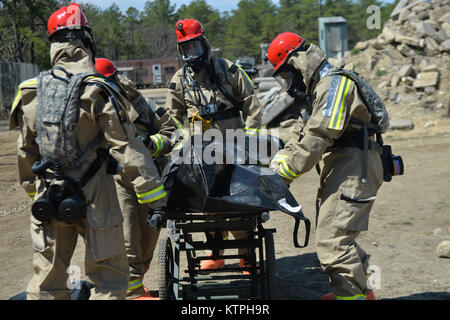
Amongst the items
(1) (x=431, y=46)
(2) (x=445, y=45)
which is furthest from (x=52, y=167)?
(1) (x=431, y=46)

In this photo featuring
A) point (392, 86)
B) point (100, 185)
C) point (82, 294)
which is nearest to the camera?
point (100, 185)

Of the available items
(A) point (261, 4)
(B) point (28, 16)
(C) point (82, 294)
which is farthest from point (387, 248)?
(A) point (261, 4)

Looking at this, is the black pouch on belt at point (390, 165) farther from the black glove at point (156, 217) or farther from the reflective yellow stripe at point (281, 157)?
the black glove at point (156, 217)

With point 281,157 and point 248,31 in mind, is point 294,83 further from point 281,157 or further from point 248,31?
point 248,31

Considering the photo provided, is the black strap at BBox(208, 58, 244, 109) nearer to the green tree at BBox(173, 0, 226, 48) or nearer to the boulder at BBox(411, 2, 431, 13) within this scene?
the boulder at BBox(411, 2, 431, 13)

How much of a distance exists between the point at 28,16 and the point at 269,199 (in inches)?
1199

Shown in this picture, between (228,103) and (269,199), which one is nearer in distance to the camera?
(269,199)

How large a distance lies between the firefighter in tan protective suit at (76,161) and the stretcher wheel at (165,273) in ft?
3.05

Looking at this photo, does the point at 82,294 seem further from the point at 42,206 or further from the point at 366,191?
the point at 366,191

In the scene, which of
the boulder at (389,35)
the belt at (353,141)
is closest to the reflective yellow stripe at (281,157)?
the belt at (353,141)

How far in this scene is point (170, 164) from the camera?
4.01 meters

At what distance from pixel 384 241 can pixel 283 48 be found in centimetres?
328

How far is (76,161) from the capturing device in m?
3.41

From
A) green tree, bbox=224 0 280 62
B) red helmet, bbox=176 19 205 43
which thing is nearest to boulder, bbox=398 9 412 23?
red helmet, bbox=176 19 205 43
